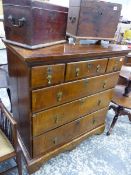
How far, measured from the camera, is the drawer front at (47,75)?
3.51ft

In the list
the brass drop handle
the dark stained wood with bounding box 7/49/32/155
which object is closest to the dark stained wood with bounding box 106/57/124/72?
the brass drop handle

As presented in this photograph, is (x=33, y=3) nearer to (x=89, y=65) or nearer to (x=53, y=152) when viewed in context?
(x=89, y=65)

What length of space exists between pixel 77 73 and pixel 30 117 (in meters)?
0.49

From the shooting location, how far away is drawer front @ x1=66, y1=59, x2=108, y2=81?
1.25 meters

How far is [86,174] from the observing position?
1.53 metres

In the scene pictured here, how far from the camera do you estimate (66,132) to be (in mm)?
1571

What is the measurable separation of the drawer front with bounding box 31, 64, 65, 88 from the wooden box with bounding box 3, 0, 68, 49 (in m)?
0.17

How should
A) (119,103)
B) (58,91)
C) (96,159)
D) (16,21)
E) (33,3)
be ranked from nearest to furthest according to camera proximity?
(33,3) < (16,21) < (58,91) < (96,159) < (119,103)

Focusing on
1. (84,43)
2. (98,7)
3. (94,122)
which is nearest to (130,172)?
(94,122)

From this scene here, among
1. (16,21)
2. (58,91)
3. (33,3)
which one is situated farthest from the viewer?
(58,91)

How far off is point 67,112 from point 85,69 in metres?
0.40

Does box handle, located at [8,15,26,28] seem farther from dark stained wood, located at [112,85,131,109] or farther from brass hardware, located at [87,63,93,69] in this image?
dark stained wood, located at [112,85,131,109]

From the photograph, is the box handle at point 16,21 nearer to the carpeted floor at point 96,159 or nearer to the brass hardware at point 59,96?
the brass hardware at point 59,96

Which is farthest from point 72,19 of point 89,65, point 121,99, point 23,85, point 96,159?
point 96,159
